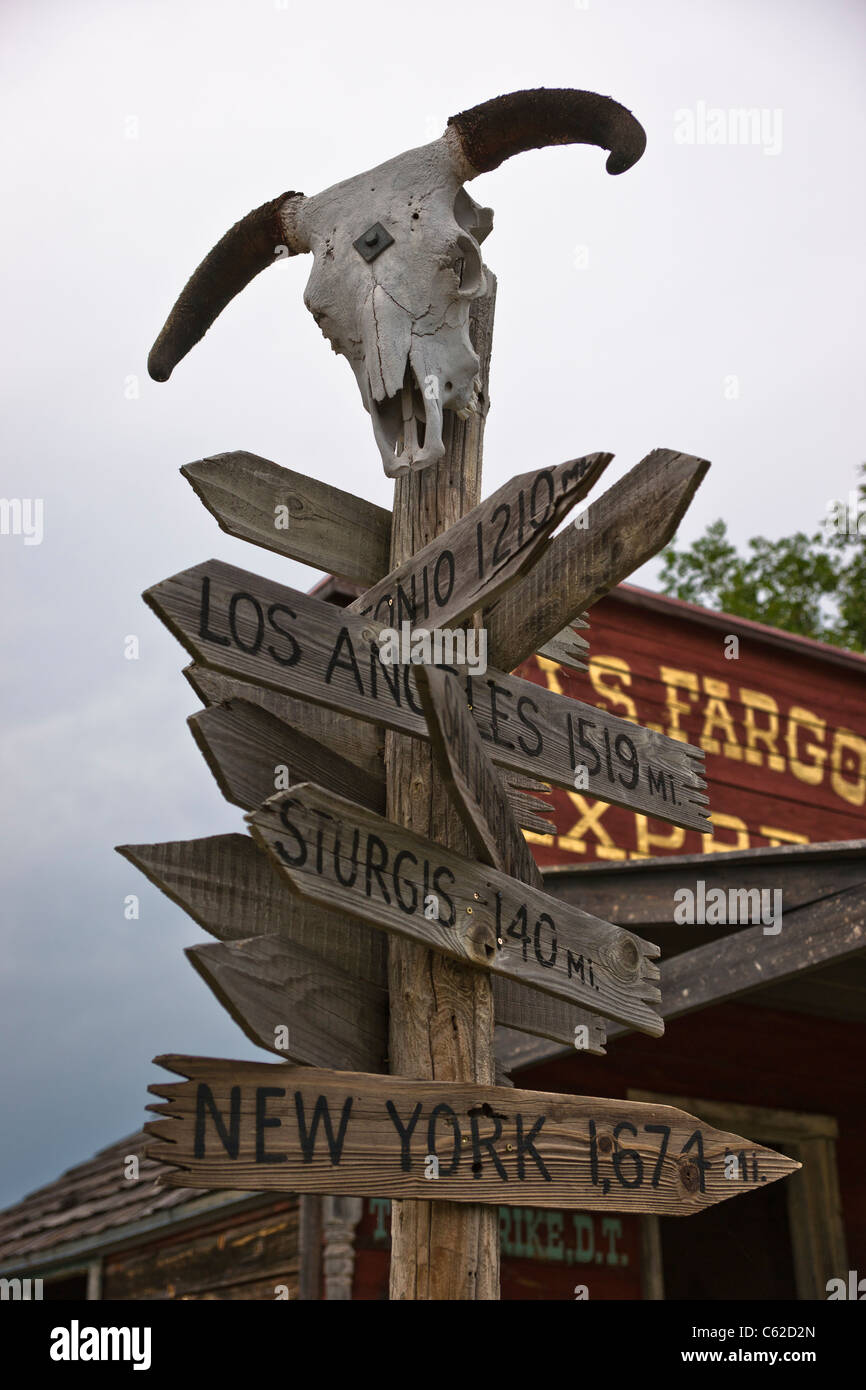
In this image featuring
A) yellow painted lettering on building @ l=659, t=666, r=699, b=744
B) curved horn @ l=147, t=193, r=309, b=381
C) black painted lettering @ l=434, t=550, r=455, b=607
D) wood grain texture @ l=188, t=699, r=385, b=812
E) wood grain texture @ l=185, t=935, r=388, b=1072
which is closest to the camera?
wood grain texture @ l=185, t=935, r=388, b=1072

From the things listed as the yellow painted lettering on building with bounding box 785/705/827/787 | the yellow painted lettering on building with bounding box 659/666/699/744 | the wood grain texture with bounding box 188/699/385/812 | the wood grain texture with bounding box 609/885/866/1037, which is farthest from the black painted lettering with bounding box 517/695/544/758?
the yellow painted lettering on building with bounding box 785/705/827/787

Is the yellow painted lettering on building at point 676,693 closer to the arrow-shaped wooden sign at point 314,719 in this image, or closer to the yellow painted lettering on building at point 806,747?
the yellow painted lettering on building at point 806,747

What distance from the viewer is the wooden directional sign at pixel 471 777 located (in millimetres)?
2791

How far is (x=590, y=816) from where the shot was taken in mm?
9234

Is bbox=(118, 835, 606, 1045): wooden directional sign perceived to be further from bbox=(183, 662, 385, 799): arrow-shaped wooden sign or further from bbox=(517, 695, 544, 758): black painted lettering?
bbox=(517, 695, 544, 758): black painted lettering

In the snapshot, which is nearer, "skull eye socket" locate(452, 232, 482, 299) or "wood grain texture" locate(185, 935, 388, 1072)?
"wood grain texture" locate(185, 935, 388, 1072)

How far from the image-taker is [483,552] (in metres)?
3.05

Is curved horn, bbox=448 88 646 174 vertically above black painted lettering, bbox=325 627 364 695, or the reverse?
curved horn, bbox=448 88 646 174

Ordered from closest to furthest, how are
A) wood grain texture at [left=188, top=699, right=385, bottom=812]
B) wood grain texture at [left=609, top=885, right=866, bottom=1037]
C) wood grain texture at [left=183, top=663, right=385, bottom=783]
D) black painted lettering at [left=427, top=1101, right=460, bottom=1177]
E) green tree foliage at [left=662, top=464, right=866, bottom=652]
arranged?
black painted lettering at [left=427, top=1101, right=460, bottom=1177], wood grain texture at [left=188, top=699, right=385, bottom=812], wood grain texture at [left=183, top=663, right=385, bottom=783], wood grain texture at [left=609, top=885, right=866, bottom=1037], green tree foliage at [left=662, top=464, right=866, bottom=652]

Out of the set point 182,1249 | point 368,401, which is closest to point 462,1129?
point 368,401

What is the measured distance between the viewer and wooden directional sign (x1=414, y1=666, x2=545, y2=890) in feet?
9.16

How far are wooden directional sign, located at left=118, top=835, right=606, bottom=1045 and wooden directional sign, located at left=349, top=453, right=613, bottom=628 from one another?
679 millimetres
